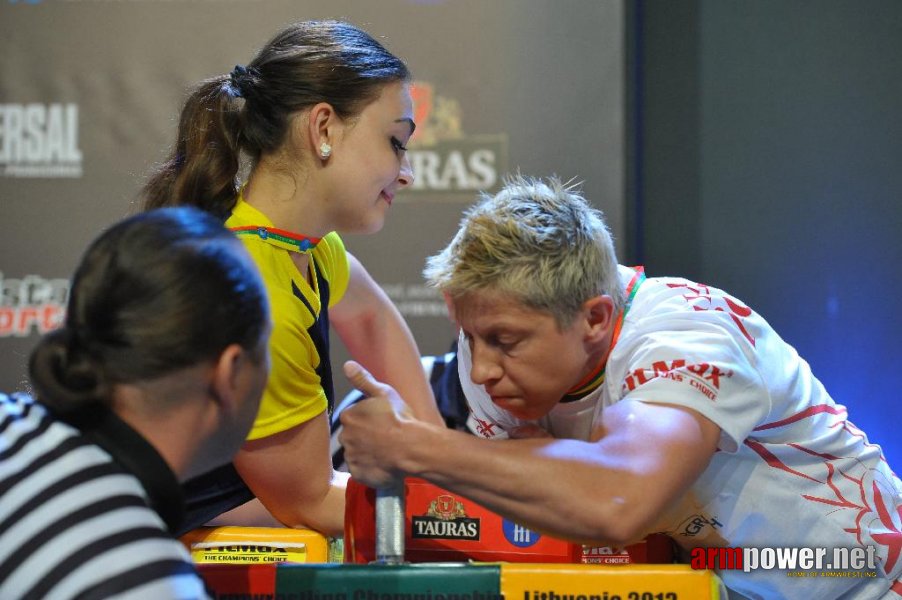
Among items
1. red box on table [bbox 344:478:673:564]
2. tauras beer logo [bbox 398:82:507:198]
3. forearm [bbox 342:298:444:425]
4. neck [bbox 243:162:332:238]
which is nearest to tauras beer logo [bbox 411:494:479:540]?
red box on table [bbox 344:478:673:564]

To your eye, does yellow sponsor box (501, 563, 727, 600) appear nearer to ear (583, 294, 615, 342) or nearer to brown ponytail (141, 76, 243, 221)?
ear (583, 294, 615, 342)

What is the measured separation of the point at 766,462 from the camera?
1.47 m

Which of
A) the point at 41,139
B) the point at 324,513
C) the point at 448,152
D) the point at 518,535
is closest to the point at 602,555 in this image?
the point at 518,535

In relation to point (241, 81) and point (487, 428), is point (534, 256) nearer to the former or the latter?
point (487, 428)

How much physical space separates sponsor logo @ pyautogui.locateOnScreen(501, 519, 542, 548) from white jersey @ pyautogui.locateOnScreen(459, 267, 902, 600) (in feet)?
0.68

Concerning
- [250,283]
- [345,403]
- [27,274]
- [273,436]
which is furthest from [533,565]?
[27,274]

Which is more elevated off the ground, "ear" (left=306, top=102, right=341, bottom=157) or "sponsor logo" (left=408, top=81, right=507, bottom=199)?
"ear" (left=306, top=102, right=341, bottom=157)

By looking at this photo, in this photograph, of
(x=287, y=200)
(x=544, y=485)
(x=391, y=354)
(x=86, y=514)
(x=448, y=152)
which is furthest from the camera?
(x=448, y=152)

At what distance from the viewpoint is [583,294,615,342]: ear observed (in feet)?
4.58

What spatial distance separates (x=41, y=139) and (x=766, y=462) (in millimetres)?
2312

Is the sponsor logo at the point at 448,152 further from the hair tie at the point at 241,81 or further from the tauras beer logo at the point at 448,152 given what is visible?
the hair tie at the point at 241,81

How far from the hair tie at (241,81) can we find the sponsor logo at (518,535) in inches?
37.1

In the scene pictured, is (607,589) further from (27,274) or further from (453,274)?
(27,274)

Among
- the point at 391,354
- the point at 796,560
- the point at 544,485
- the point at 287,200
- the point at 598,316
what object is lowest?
the point at 796,560
